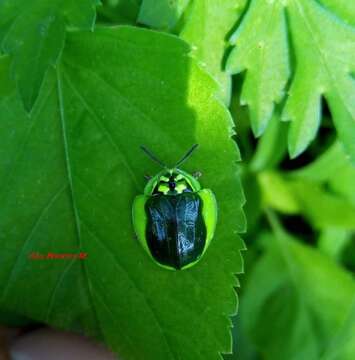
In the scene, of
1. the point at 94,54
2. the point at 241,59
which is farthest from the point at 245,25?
the point at 94,54

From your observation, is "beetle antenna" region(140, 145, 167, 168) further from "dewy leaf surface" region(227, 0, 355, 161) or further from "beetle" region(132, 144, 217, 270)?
"dewy leaf surface" region(227, 0, 355, 161)

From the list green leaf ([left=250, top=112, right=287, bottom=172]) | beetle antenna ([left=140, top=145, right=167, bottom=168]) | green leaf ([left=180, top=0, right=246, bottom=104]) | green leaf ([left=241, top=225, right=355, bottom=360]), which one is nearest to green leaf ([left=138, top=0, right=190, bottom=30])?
green leaf ([left=180, top=0, right=246, bottom=104])

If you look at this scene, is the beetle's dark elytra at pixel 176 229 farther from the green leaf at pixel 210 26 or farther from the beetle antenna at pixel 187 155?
the green leaf at pixel 210 26

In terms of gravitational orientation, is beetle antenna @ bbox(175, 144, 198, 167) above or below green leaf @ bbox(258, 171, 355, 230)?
above

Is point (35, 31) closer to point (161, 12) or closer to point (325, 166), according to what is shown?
point (161, 12)

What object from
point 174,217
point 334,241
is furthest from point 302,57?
point 334,241

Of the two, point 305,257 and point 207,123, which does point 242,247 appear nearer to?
point 207,123

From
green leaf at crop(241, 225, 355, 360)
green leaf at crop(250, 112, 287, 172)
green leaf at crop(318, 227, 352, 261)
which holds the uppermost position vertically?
green leaf at crop(250, 112, 287, 172)
